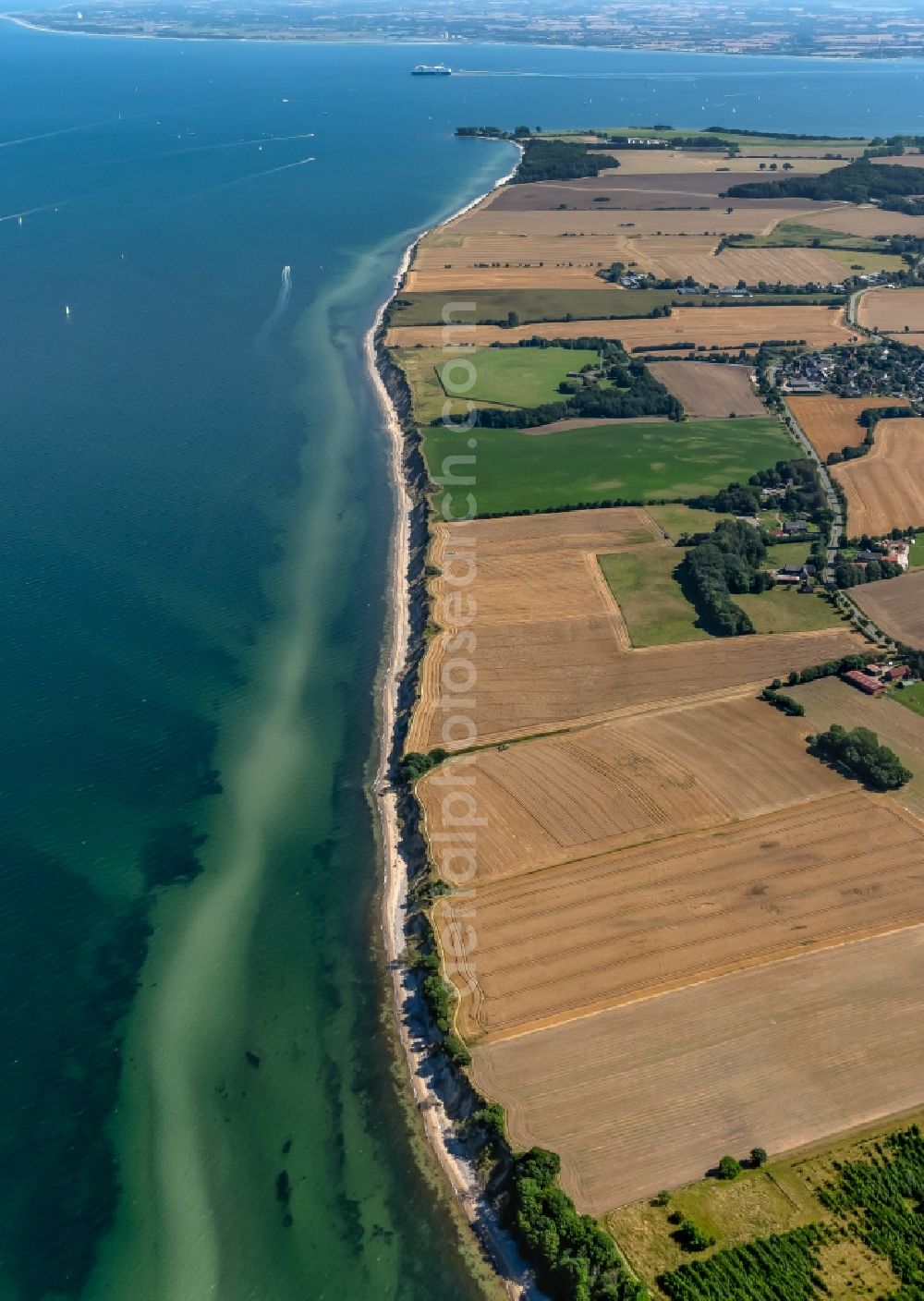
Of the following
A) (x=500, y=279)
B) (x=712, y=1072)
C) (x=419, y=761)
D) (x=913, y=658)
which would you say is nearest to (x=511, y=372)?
(x=500, y=279)

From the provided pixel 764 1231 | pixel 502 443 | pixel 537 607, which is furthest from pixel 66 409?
pixel 764 1231

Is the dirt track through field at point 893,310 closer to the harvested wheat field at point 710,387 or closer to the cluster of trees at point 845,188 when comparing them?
the harvested wheat field at point 710,387

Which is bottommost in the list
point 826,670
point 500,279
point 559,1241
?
point 559,1241

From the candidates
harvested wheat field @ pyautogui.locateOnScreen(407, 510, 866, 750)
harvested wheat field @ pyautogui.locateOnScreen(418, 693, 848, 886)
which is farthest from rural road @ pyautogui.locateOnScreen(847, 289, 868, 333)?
harvested wheat field @ pyautogui.locateOnScreen(418, 693, 848, 886)

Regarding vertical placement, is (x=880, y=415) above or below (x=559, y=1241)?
above

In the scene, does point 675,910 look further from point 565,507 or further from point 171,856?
point 565,507

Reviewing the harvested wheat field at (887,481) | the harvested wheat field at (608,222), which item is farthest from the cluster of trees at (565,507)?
the harvested wheat field at (608,222)
